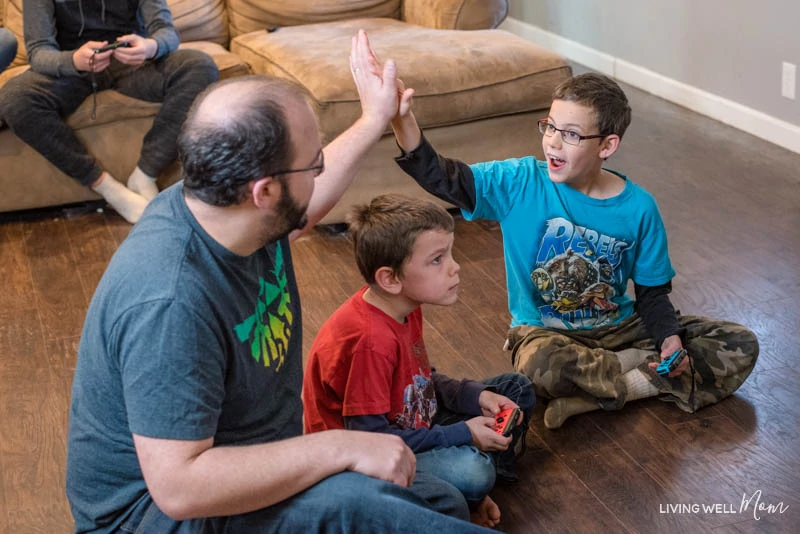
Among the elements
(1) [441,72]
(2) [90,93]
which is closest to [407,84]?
(1) [441,72]

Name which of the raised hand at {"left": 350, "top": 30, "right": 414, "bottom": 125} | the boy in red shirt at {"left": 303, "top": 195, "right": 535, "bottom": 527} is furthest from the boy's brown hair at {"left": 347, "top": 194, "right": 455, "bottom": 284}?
the raised hand at {"left": 350, "top": 30, "right": 414, "bottom": 125}

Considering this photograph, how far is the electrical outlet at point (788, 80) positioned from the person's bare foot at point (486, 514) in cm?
247

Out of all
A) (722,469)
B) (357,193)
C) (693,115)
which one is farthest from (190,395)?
(693,115)

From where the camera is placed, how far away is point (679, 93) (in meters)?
4.32

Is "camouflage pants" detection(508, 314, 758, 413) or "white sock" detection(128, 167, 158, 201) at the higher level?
"camouflage pants" detection(508, 314, 758, 413)

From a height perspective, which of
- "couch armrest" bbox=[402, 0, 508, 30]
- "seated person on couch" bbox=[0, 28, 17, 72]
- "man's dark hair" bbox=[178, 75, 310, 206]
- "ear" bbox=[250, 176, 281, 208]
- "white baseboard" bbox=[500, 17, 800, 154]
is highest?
"man's dark hair" bbox=[178, 75, 310, 206]

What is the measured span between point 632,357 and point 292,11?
7.43 feet

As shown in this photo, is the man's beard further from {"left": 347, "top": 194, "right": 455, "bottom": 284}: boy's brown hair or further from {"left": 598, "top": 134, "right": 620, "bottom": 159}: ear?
{"left": 598, "top": 134, "right": 620, "bottom": 159}: ear

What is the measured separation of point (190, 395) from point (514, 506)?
2.88 feet

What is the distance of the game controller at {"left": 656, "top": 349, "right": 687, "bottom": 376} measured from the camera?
82.5 inches

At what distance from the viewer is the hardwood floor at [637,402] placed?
A: 6.15 ft

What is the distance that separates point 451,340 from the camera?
247cm

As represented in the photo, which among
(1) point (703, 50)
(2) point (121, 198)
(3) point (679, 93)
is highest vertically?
(2) point (121, 198)

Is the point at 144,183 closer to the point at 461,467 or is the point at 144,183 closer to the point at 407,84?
the point at 407,84
